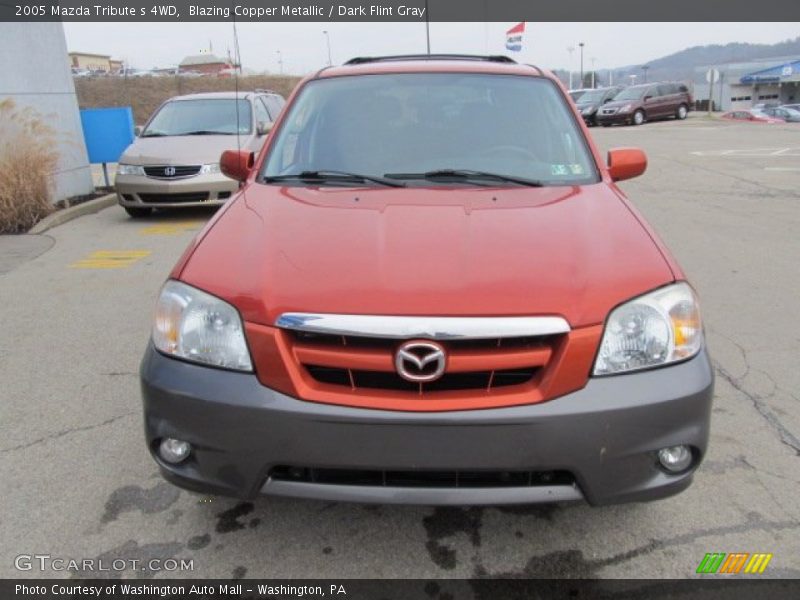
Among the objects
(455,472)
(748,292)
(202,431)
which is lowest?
(748,292)

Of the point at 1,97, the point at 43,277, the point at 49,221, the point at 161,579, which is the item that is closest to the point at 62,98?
the point at 1,97

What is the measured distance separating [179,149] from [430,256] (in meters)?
7.23

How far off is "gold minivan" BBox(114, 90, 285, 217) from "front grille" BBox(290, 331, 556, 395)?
6601 millimetres

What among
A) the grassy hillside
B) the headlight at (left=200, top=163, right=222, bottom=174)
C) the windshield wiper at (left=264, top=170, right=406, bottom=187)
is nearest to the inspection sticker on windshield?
the windshield wiper at (left=264, top=170, right=406, bottom=187)

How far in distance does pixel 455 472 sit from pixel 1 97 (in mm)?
8547

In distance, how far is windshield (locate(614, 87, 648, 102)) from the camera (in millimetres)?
30312

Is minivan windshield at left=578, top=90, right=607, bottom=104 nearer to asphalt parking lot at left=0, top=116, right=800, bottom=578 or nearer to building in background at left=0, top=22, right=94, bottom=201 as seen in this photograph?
building in background at left=0, top=22, right=94, bottom=201

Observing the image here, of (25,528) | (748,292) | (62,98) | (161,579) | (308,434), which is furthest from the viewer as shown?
(62,98)

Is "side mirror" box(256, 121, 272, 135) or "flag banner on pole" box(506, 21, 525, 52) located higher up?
"flag banner on pole" box(506, 21, 525, 52)

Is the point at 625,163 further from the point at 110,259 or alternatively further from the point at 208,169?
the point at 208,169

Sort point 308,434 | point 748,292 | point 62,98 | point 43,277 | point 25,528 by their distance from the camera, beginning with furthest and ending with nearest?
point 62,98, point 43,277, point 748,292, point 25,528, point 308,434

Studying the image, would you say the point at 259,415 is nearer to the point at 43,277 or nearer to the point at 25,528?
the point at 25,528

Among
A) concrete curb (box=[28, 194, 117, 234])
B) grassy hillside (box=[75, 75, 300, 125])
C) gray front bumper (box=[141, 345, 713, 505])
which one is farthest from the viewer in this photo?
grassy hillside (box=[75, 75, 300, 125])

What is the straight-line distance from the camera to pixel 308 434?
1956mm
